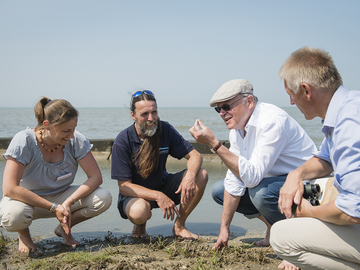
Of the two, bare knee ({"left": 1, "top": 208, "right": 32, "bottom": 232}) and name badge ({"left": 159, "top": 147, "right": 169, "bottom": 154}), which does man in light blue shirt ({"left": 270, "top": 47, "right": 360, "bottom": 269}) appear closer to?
name badge ({"left": 159, "top": 147, "right": 169, "bottom": 154})

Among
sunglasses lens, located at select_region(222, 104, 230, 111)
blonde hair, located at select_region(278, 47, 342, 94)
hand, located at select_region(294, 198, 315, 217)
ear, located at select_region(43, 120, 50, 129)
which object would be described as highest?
blonde hair, located at select_region(278, 47, 342, 94)

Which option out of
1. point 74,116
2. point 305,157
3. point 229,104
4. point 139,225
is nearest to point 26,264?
point 139,225

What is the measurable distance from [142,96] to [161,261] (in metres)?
1.70

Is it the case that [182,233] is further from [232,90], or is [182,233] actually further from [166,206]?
[232,90]

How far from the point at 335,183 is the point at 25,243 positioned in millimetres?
2705

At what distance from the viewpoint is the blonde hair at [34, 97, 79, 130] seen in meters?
3.02

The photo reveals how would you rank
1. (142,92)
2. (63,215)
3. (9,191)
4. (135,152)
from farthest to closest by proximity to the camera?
1. (142,92)
2. (135,152)
3. (63,215)
4. (9,191)

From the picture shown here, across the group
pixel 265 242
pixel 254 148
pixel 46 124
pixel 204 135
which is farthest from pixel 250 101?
pixel 46 124

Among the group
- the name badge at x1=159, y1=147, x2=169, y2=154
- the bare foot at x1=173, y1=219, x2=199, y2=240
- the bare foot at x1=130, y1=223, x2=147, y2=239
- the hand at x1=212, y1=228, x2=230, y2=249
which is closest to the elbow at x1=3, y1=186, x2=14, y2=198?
the bare foot at x1=130, y1=223, x2=147, y2=239

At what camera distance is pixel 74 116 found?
3.12m

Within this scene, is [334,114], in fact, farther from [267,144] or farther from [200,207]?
[200,207]

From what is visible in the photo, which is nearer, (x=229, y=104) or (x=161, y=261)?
(x=161, y=261)

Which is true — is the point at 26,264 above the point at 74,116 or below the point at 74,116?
below

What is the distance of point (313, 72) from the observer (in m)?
1.96
